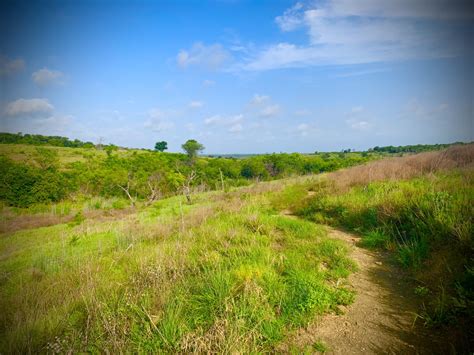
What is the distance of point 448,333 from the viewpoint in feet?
Answer: 7.87

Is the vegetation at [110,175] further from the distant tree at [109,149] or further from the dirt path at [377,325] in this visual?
the dirt path at [377,325]

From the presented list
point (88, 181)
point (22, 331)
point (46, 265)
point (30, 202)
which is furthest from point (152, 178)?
point (22, 331)

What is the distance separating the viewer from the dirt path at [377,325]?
239 cm

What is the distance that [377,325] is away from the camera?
8.89 feet

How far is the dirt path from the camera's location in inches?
94.3

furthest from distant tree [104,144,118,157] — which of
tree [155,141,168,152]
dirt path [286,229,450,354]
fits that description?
dirt path [286,229,450,354]

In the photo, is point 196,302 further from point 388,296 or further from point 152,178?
point 152,178

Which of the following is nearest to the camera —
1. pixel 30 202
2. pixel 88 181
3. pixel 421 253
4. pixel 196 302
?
pixel 196 302

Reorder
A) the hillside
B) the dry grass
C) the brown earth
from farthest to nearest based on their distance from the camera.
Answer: the brown earth
the dry grass
the hillside

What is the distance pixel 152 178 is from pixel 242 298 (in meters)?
41.5

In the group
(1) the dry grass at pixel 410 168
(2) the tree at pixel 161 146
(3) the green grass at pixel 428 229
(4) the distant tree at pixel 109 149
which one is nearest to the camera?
(3) the green grass at pixel 428 229

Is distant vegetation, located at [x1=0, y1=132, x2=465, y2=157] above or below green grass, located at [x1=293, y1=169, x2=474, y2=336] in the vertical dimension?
above

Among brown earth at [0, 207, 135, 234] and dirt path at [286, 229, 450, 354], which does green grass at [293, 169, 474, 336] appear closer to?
dirt path at [286, 229, 450, 354]

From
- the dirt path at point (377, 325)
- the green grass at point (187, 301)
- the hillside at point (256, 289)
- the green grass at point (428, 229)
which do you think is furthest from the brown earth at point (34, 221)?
the dirt path at point (377, 325)
